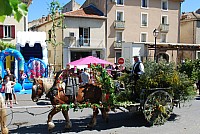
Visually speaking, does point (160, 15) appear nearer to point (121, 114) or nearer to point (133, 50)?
point (133, 50)

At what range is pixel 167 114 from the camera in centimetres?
789

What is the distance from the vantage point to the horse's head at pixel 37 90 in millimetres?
6676

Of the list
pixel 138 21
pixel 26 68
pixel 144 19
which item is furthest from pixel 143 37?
pixel 26 68

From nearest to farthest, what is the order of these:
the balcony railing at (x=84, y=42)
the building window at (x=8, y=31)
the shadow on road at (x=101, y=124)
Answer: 1. the shadow on road at (x=101, y=124)
2. the building window at (x=8, y=31)
3. the balcony railing at (x=84, y=42)

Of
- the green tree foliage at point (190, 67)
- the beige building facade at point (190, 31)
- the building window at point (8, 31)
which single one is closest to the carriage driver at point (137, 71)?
the green tree foliage at point (190, 67)

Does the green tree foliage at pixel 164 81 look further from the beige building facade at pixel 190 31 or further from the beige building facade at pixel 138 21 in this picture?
the beige building facade at pixel 190 31

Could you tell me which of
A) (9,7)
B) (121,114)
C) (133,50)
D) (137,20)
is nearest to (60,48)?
(133,50)

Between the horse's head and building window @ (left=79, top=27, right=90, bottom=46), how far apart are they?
2559cm

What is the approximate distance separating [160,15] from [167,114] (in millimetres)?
31097

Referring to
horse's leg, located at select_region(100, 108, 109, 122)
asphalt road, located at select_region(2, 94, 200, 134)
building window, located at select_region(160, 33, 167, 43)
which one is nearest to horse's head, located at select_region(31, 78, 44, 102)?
asphalt road, located at select_region(2, 94, 200, 134)

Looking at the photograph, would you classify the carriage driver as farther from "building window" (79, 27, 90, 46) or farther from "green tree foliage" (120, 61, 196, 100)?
"building window" (79, 27, 90, 46)

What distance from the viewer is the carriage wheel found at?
7.52m

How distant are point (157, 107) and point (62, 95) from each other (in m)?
2.77

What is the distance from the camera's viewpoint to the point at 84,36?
32750 mm
